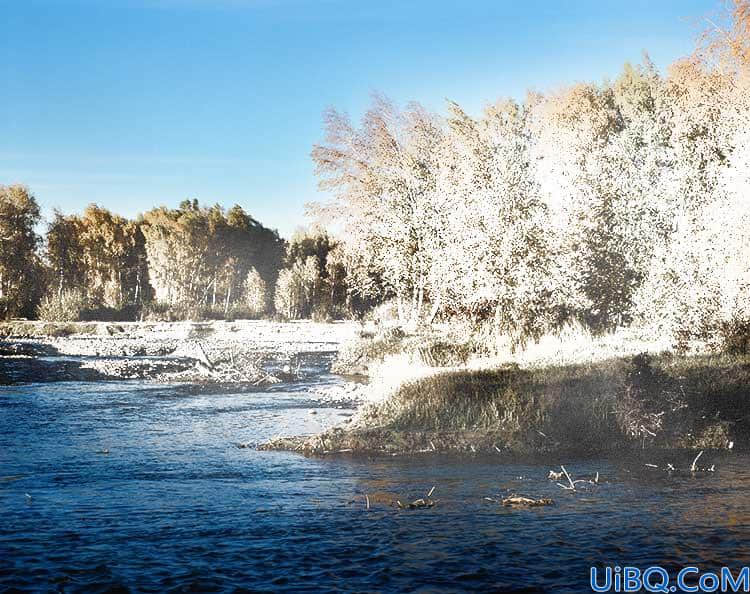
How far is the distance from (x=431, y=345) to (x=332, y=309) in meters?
50.4

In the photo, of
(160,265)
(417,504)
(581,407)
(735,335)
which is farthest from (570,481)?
(160,265)

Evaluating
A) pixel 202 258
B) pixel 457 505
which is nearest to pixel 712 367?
pixel 457 505

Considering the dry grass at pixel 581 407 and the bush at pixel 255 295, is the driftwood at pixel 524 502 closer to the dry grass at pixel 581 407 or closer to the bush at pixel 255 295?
the dry grass at pixel 581 407

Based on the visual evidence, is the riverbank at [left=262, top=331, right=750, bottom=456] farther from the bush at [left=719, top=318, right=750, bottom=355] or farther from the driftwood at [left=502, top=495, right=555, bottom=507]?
the bush at [left=719, top=318, right=750, bottom=355]

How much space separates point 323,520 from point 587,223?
22.2m

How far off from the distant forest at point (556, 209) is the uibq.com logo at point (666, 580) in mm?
17271

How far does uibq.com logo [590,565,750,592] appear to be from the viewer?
8.43 m

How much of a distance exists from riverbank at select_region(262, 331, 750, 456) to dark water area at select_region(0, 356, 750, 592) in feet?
3.03

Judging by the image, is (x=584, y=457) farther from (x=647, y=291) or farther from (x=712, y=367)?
(x=647, y=291)

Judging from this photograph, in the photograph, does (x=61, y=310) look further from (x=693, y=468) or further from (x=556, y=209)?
(x=693, y=468)

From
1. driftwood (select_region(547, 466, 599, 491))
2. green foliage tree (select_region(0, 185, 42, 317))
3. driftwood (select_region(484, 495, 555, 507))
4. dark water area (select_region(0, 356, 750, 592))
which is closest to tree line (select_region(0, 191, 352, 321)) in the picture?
green foliage tree (select_region(0, 185, 42, 317))

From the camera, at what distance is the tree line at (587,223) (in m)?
26.0

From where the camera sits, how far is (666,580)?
869cm

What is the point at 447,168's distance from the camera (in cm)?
3700
